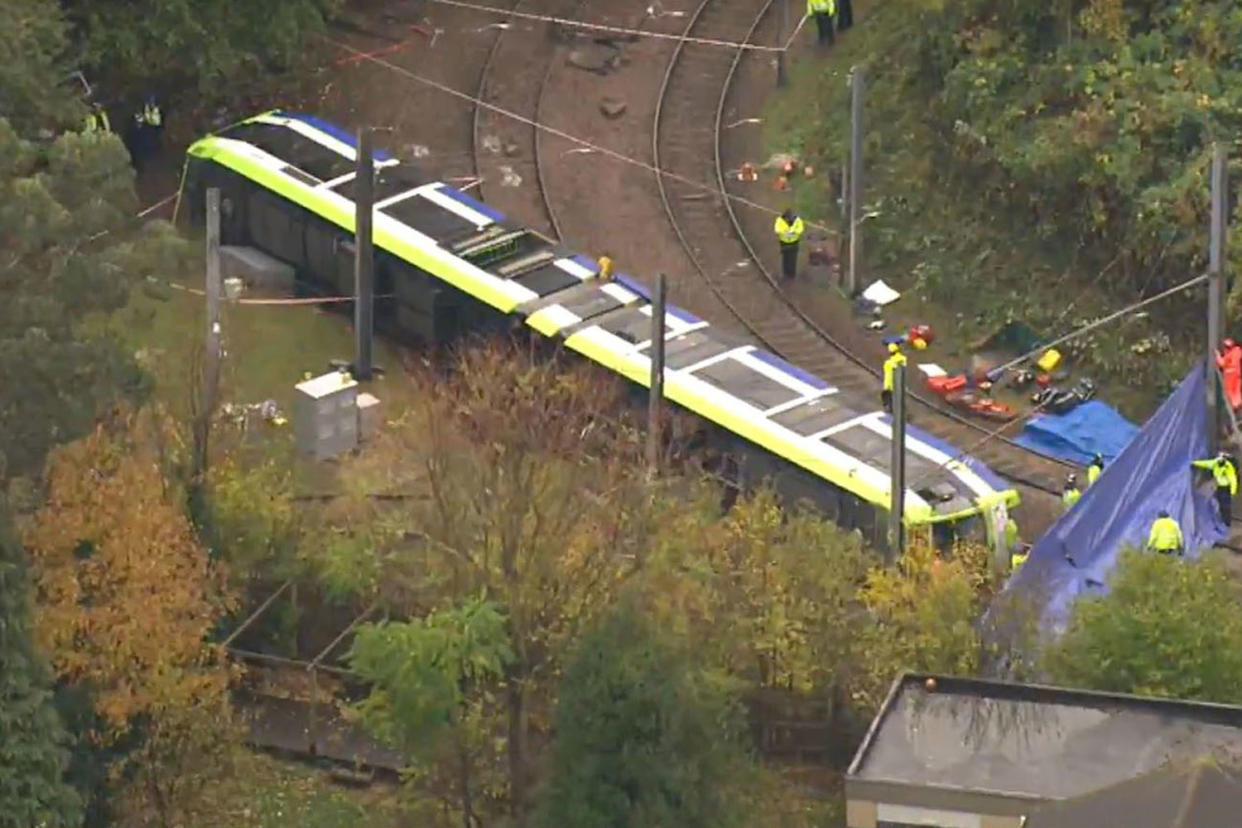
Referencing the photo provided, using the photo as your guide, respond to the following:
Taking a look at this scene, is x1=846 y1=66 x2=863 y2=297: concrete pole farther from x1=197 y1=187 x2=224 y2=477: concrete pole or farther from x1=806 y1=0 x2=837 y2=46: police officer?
x1=197 y1=187 x2=224 y2=477: concrete pole

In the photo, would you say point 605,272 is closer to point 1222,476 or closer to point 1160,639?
point 1222,476

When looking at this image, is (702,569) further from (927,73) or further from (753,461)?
(927,73)

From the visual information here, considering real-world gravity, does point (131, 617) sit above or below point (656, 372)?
below

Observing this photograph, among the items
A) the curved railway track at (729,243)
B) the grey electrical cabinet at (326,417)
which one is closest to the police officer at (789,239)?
the curved railway track at (729,243)

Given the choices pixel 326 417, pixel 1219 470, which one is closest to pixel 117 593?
pixel 326 417

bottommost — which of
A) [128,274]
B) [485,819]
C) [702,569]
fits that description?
[485,819]

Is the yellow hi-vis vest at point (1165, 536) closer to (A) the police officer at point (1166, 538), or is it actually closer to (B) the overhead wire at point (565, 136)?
(A) the police officer at point (1166, 538)

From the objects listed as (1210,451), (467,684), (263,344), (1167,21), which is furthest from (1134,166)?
(467,684)
